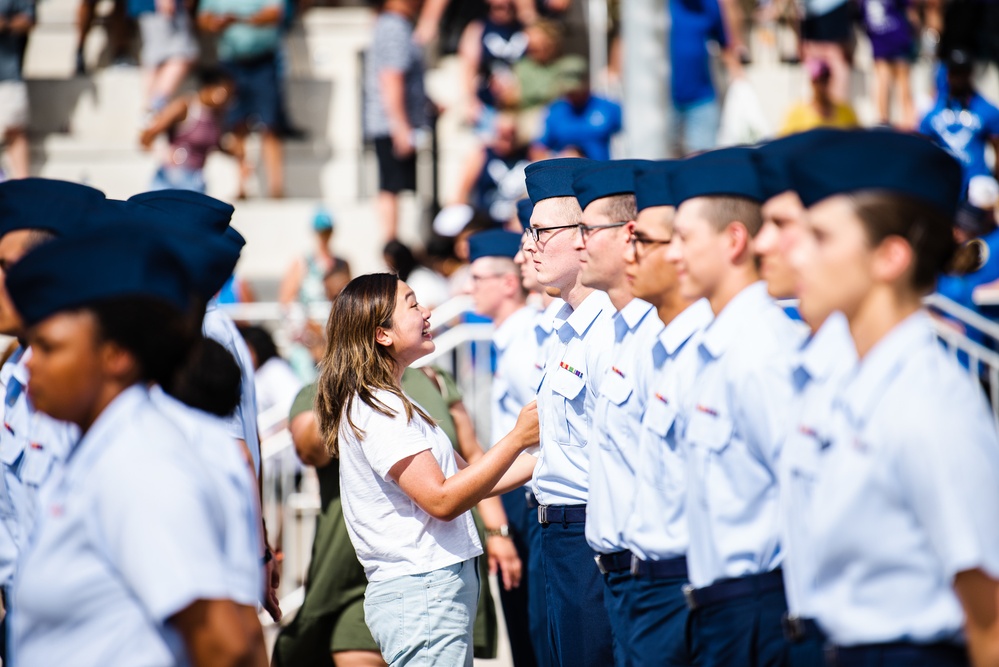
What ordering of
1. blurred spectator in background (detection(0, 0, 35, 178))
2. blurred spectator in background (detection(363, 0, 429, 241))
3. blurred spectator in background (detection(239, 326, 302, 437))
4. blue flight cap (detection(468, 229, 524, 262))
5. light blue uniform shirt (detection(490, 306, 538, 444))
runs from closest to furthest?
light blue uniform shirt (detection(490, 306, 538, 444)) → blue flight cap (detection(468, 229, 524, 262)) → blurred spectator in background (detection(239, 326, 302, 437)) → blurred spectator in background (detection(363, 0, 429, 241)) → blurred spectator in background (detection(0, 0, 35, 178))

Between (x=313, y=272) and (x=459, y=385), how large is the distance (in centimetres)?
168

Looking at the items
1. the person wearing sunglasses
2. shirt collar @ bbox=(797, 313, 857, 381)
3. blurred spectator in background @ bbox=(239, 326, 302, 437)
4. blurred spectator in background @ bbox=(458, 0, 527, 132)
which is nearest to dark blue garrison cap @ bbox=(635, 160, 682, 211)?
the person wearing sunglasses

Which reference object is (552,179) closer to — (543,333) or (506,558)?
(543,333)

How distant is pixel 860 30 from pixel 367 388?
9.06m

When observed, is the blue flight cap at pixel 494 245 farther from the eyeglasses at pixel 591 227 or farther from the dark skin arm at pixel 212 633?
the dark skin arm at pixel 212 633

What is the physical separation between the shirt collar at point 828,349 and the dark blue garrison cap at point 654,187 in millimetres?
805

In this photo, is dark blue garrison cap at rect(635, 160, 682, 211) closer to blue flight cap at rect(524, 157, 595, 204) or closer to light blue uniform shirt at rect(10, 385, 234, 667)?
blue flight cap at rect(524, 157, 595, 204)

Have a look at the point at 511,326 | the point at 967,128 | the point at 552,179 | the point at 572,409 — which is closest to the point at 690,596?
the point at 572,409

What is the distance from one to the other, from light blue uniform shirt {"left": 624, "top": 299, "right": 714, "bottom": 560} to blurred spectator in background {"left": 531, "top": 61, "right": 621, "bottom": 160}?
6.00 metres

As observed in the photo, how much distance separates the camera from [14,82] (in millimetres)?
10578

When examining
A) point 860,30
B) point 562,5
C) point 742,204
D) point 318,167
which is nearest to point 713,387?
point 742,204

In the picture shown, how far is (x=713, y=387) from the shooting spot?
10.6 ft

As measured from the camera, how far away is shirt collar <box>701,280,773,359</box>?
3.29 metres

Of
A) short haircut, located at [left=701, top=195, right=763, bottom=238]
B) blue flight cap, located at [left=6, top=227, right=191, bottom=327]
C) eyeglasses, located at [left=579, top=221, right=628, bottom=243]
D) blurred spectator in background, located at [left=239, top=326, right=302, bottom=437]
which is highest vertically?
eyeglasses, located at [left=579, top=221, right=628, bottom=243]
